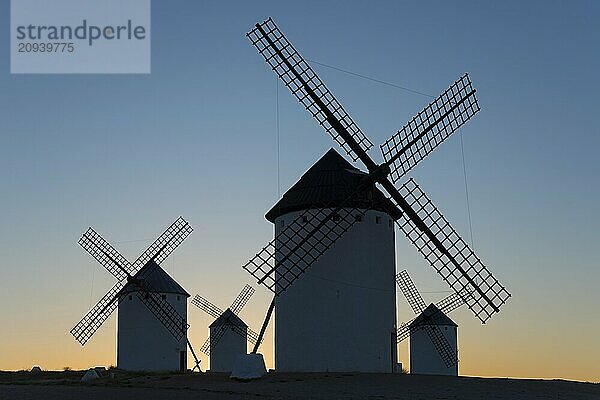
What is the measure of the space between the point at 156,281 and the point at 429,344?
14.7 metres

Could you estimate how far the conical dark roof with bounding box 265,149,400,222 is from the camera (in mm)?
28703

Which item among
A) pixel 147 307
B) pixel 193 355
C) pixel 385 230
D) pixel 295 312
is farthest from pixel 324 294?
pixel 193 355

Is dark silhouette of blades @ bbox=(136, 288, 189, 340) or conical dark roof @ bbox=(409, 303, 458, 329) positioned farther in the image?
conical dark roof @ bbox=(409, 303, 458, 329)

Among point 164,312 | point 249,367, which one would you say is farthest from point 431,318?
point 249,367

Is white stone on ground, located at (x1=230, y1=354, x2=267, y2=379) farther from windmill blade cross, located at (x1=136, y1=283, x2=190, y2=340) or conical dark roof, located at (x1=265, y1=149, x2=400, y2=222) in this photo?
windmill blade cross, located at (x1=136, y1=283, x2=190, y2=340)

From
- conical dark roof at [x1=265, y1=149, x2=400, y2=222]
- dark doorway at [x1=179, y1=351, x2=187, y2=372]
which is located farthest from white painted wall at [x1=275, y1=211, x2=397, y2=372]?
dark doorway at [x1=179, y1=351, x2=187, y2=372]

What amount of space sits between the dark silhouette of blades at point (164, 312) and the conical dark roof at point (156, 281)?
14.1 inches

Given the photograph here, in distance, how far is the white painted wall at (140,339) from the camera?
4350cm

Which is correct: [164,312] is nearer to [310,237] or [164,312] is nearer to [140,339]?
[140,339]

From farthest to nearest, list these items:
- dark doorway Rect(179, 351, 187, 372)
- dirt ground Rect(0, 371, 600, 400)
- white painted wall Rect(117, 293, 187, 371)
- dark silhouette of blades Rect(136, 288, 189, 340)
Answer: dark doorway Rect(179, 351, 187, 372)
dark silhouette of blades Rect(136, 288, 189, 340)
white painted wall Rect(117, 293, 187, 371)
dirt ground Rect(0, 371, 600, 400)

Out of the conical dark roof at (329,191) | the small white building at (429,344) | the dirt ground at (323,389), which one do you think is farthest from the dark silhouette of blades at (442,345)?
the dirt ground at (323,389)

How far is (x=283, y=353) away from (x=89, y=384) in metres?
6.48

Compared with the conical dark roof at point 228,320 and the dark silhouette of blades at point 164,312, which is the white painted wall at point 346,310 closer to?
the dark silhouette of blades at point 164,312

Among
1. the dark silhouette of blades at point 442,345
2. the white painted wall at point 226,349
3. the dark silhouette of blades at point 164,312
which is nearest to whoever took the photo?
the dark silhouette of blades at point 164,312
